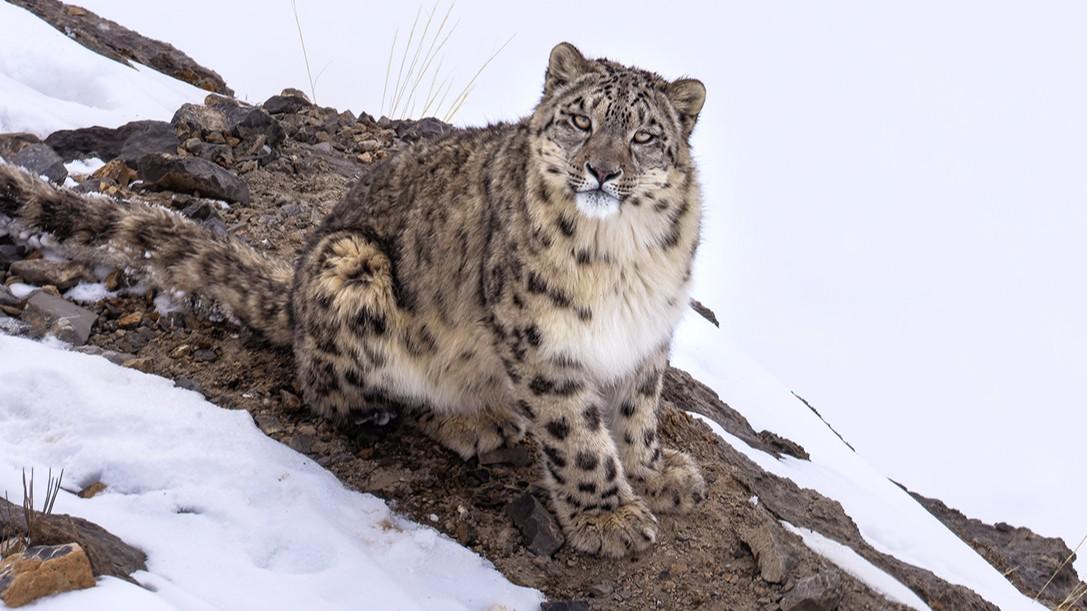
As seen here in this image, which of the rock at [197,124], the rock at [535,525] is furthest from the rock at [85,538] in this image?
the rock at [197,124]

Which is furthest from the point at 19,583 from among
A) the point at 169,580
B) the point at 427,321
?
the point at 427,321

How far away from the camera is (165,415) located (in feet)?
17.2

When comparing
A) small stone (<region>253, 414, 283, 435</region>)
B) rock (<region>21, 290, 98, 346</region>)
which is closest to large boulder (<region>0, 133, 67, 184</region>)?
rock (<region>21, 290, 98, 346</region>)

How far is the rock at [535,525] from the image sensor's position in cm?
516

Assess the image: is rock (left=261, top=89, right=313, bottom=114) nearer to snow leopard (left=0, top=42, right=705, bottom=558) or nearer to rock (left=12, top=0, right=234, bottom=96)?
rock (left=12, top=0, right=234, bottom=96)

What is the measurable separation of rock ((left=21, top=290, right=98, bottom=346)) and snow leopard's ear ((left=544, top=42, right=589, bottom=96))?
2.67m

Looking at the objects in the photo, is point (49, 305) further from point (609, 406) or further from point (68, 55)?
point (68, 55)

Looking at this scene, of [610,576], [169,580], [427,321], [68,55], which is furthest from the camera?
[68,55]

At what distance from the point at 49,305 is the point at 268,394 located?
1217 mm

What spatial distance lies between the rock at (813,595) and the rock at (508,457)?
4.77 ft

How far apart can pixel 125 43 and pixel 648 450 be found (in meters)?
7.50

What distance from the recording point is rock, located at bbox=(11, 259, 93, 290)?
6090mm

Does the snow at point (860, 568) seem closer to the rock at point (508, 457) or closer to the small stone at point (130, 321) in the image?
the rock at point (508, 457)

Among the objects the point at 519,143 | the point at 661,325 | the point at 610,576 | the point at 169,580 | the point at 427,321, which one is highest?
the point at 519,143
